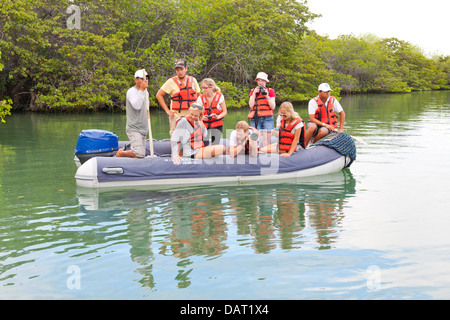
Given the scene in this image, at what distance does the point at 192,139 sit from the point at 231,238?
2.28 meters

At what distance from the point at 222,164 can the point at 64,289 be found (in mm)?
3472

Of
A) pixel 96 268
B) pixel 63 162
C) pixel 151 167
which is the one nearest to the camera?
pixel 96 268

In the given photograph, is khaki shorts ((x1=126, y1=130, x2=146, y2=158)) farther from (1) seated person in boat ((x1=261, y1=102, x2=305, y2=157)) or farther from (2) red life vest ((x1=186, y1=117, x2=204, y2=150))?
(1) seated person in boat ((x1=261, y1=102, x2=305, y2=157))

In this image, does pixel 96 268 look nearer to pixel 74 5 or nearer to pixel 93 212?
pixel 93 212

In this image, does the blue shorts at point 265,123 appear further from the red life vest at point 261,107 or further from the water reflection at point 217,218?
the water reflection at point 217,218

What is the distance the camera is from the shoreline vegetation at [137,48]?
17328mm

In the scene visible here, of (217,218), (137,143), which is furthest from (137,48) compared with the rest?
(217,218)

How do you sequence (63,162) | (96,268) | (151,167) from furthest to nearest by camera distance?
1. (63,162)
2. (151,167)
3. (96,268)

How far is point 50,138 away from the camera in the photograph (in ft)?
36.2

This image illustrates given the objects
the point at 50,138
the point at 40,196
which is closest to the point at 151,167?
the point at 40,196

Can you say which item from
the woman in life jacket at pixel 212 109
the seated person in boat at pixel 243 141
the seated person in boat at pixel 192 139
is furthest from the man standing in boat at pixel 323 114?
the seated person in boat at pixel 192 139

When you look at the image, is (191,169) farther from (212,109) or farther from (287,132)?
(287,132)

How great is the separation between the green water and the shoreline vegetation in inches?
358

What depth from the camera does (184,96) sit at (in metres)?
6.80
